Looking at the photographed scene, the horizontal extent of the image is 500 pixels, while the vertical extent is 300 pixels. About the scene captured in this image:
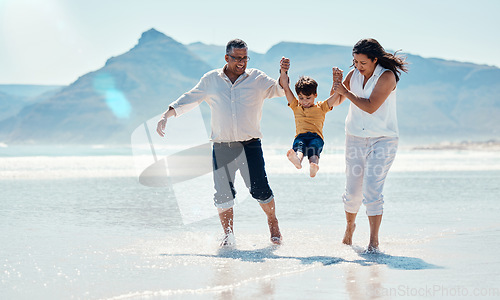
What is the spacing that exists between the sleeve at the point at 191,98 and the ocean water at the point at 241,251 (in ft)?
4.29

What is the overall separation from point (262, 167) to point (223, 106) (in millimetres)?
707

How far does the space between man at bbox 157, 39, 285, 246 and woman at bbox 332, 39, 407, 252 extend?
785mm

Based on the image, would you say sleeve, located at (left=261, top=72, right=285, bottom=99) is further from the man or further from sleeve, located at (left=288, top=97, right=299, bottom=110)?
sleeve, located at (left=288, top=97, right=299, bottom=110)

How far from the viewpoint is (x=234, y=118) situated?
5.36m

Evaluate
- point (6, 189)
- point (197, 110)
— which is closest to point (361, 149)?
point (197, 110)

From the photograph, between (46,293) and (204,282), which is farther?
(204,282)

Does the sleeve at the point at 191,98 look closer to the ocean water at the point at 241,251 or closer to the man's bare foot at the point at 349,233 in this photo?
the ocean water at the point at 241,251

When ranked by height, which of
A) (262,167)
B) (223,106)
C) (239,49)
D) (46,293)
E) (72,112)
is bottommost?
(46,293)

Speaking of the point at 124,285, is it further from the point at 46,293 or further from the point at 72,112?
the point at 72,112

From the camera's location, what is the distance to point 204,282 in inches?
154

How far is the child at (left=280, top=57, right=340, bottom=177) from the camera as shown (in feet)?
17.0

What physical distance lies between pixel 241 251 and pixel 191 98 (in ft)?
5.01

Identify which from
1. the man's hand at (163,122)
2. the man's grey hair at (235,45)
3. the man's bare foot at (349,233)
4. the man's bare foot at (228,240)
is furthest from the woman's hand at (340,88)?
the man's bare foot at (228,240)

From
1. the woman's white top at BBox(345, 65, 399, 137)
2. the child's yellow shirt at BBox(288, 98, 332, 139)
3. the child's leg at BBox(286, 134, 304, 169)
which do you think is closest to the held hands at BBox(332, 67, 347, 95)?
the woman's white top at BBox(345, 65, 399, 137)
